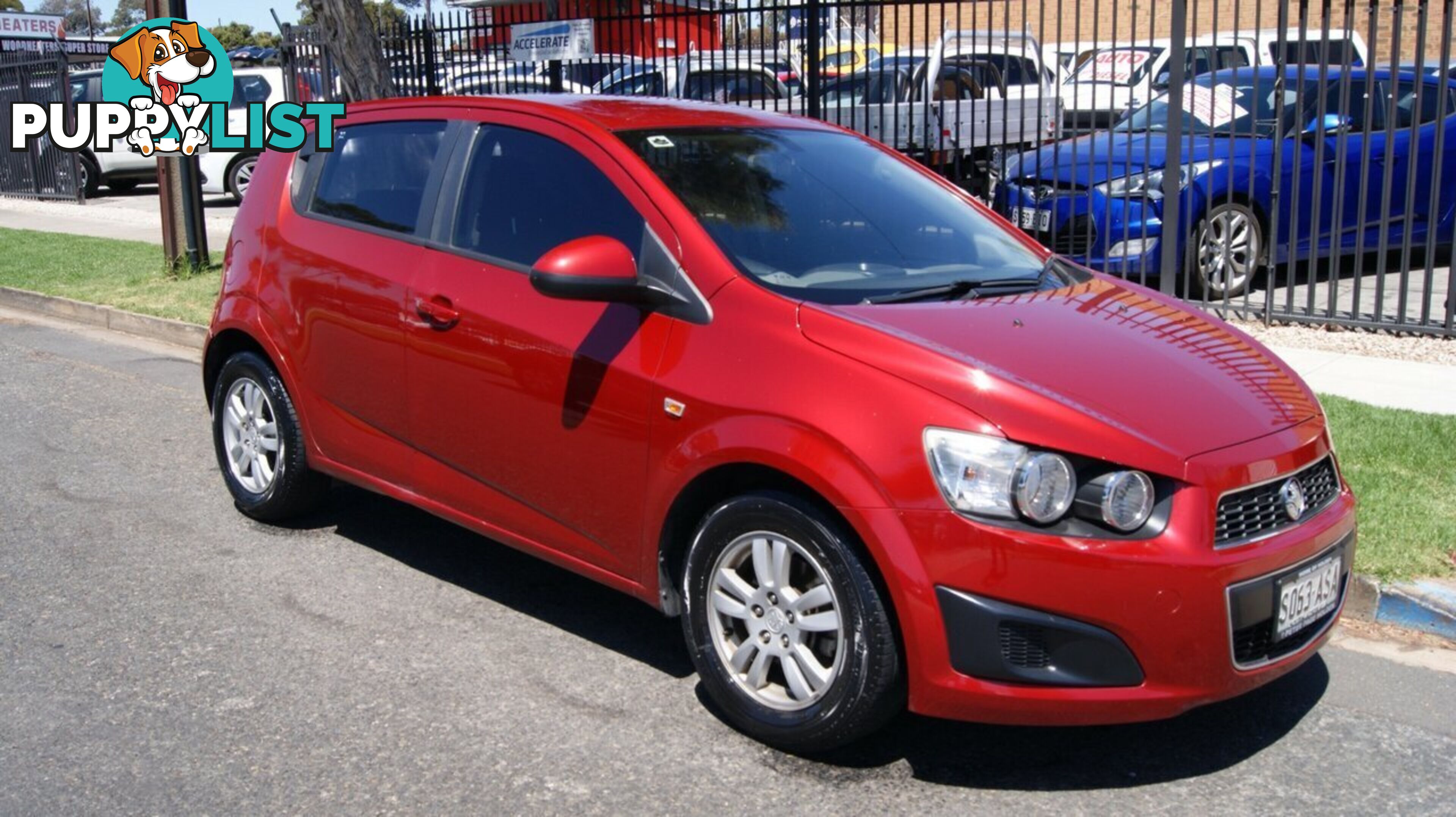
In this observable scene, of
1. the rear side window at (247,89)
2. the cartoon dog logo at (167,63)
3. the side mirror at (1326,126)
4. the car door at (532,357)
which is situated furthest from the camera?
the rear side window at (247,89)

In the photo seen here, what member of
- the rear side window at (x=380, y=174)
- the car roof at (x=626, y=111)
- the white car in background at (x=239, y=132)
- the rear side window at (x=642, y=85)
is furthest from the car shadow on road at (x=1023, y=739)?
the white car in background at (x=239, y=132)

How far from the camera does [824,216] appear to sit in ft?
15.4

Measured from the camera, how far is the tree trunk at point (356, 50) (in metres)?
11.1

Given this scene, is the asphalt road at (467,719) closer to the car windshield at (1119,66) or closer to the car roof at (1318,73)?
the car roof at (1318,73)

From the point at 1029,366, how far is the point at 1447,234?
9133 mm

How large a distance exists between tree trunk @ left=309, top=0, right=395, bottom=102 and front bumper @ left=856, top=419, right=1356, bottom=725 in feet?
28.5

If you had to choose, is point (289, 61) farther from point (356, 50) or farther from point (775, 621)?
point (775, 621)

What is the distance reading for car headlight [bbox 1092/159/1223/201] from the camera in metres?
9.75

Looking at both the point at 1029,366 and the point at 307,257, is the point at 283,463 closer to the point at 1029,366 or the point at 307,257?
the point at 307,257

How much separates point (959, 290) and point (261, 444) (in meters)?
3.15

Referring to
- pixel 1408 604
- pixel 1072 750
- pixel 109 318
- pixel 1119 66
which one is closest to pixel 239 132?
pixel 109 318

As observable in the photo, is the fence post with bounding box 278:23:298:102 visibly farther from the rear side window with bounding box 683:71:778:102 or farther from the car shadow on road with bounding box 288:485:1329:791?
the car shadow on road with bounding box 288:485:1329:791

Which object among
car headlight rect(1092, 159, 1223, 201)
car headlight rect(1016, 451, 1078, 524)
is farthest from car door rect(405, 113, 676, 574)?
car headlight rect(1092, 159, 1223, 201)

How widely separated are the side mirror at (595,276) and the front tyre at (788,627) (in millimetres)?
689
